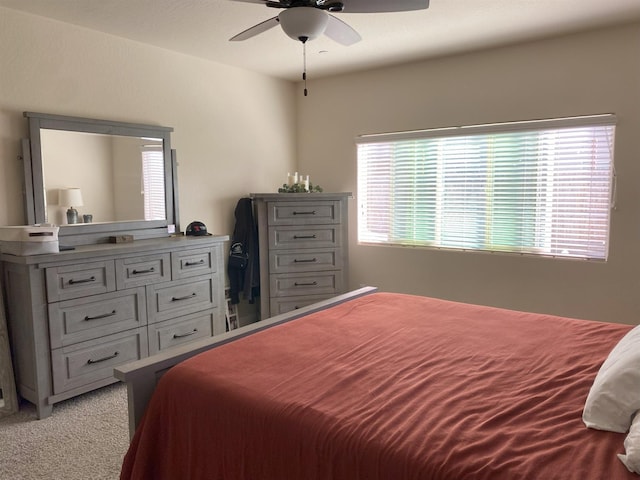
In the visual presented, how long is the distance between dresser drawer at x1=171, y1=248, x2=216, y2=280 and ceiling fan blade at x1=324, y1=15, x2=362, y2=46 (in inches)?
71.2

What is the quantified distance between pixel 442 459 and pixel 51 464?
2010mm

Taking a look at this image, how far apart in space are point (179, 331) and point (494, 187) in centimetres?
267

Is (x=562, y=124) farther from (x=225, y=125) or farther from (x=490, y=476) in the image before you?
(x=490, y=476)

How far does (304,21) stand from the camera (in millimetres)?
1959

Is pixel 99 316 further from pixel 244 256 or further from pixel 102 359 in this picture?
pixel 244 256

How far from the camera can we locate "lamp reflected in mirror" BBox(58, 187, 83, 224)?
9.95ft

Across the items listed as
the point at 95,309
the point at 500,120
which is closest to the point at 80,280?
the point at 95,309

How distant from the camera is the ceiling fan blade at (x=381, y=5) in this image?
198cm

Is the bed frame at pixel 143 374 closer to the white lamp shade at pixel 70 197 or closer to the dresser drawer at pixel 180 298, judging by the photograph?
the dresser drawer at pixel 180 298

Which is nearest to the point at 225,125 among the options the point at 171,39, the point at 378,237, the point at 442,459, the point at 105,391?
the point at 171,39

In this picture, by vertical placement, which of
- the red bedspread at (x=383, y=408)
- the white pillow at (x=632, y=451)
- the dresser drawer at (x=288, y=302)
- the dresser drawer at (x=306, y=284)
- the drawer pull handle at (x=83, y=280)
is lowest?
the dresser drawer at (x=288, y=302)

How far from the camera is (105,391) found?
3000mm

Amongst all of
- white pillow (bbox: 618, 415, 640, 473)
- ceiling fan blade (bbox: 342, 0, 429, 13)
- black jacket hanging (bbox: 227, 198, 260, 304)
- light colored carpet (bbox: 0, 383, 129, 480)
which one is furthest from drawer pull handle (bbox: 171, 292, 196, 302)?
white pillow (bbox: 618, 415, 640, 473)

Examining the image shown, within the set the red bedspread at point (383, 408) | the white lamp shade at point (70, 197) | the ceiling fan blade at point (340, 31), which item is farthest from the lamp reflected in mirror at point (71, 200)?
the ceiling fan blade at point (340, 31)
